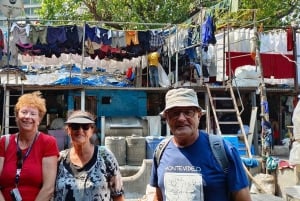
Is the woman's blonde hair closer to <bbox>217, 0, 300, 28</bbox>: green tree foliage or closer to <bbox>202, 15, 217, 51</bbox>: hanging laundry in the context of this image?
<bbox>202, 15, 217, 51</bbox>: hanging laundry

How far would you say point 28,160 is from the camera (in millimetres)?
3422

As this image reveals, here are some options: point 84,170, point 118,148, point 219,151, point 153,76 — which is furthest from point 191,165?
point 153,76

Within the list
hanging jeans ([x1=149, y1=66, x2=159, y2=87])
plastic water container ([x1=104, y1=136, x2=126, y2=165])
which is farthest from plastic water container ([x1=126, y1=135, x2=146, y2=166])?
hanging jeans ([x1=149, y1=66, x2=159, y2=87])

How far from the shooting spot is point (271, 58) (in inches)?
629

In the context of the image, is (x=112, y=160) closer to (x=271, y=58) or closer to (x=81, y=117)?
(x=81, y=117)

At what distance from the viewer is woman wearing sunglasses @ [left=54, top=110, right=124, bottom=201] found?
328 cm

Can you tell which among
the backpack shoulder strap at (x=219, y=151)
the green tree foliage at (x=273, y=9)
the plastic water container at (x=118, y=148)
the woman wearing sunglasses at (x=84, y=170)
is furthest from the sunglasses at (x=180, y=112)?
the green tree foliage at (x=273, y=9)

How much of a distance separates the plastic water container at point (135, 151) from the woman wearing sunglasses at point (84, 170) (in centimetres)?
768

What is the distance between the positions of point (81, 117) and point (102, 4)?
61.3ft

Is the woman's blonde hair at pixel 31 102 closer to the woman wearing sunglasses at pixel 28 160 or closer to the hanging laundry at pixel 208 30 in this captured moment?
the woman wearing sunglasses at pixel 28 160

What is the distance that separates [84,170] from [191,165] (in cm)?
100

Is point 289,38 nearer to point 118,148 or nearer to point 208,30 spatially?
point 208,30

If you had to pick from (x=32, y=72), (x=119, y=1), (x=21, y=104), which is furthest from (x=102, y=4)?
(x=21, y=104)

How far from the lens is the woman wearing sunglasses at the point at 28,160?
11.0 feet
